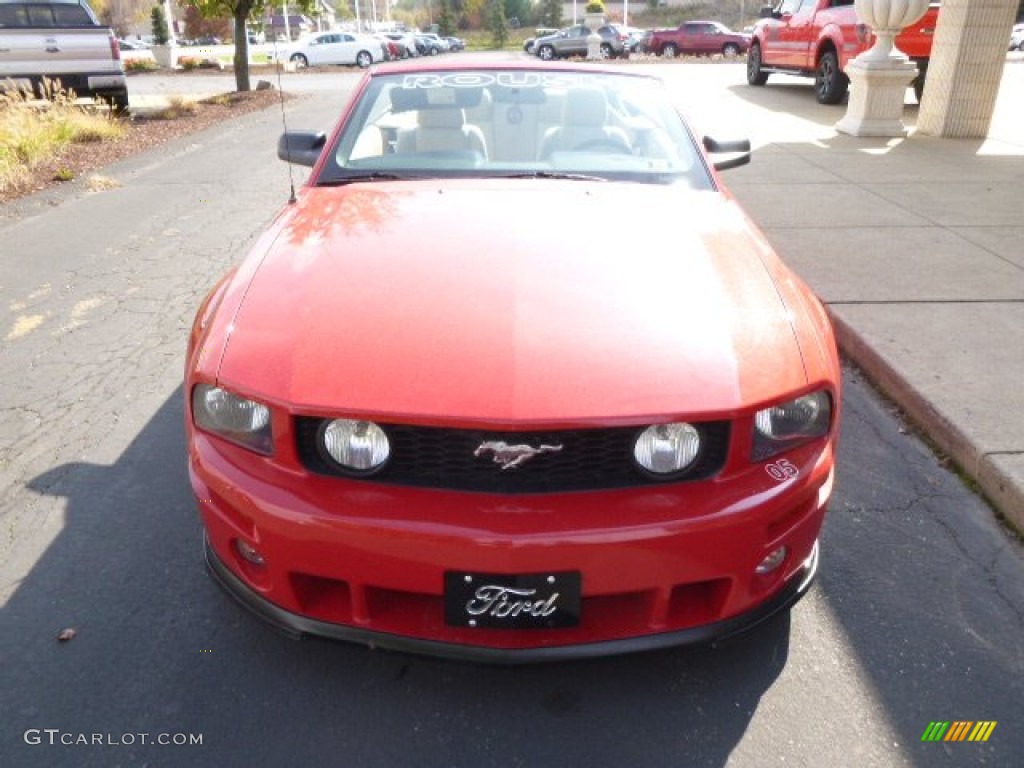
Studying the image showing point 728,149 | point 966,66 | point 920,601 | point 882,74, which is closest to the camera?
point 920,601

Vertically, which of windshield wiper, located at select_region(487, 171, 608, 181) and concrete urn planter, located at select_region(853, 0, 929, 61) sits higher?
concrete urn planter, located at select_region(853, 0, 929, 61)

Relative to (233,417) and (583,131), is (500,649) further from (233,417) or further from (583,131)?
(583,131)

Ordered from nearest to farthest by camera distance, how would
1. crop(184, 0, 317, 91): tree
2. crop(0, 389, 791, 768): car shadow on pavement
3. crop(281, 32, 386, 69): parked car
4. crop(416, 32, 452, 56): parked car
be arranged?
1. crop(0, 389, 791, 768): car shadow on pavement
2. crop(184, 0, 317, 91): tree
3. crop(281, 32, 386, 69): parked car
4. crop(416, 32, 452, 56): parked car

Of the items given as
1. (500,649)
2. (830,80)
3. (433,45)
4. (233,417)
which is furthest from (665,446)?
(433,45)

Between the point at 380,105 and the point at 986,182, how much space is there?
22.0 feet

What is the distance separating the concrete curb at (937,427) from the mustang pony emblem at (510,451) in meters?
1.97

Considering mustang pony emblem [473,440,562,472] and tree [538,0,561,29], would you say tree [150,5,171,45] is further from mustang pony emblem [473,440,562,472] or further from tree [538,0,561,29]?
tree [538,0,561,29]

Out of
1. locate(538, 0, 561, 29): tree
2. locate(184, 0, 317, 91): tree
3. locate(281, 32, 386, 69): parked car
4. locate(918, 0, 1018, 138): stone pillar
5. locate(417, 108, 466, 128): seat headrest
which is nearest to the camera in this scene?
locate(417, 108, 466, 128): seat headrest

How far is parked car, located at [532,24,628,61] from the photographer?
106ft

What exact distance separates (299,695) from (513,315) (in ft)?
3.77

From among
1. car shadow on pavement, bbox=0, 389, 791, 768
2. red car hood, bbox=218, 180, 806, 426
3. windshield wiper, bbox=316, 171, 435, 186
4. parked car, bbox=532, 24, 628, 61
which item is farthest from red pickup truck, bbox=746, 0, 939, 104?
parked car, bbox=532, 24, 628, 61

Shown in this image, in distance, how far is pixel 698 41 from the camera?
33.9 metres

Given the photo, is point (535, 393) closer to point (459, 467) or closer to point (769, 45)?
point (459, 467)

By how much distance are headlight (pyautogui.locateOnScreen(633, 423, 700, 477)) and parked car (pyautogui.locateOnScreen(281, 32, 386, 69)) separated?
34387 millimetres
